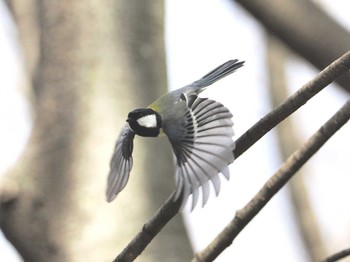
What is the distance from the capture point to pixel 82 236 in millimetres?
1172

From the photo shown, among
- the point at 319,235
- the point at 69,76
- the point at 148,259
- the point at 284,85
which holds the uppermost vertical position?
the point at 69,76

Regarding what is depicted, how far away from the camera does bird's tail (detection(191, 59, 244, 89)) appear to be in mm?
1040

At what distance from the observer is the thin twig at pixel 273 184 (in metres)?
0.70

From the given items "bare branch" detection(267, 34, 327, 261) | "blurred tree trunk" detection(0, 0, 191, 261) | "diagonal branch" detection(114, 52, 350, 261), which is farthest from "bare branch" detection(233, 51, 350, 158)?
"bare branch" detection(267, 34, 327, 261)

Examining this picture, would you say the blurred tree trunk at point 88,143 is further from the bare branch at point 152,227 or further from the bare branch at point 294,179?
the bare branch at point 294,179

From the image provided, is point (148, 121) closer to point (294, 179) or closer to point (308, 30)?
point (308, 30)

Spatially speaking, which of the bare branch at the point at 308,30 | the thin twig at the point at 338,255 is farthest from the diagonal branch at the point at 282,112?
the bare branch at the point at 308,30

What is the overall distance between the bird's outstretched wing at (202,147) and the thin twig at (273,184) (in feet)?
0.11

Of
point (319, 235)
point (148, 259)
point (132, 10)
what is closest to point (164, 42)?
point (132, 10)

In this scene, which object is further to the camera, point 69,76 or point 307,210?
point 307,210

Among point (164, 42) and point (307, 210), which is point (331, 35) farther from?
point (307, 210)

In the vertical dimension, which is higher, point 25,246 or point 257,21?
point 257,21

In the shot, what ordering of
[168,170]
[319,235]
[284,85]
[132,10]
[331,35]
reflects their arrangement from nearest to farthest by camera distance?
[331,35] → [168,170] → [132,10] → [319,235] → [284,85]

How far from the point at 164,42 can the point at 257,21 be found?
0.34 m
